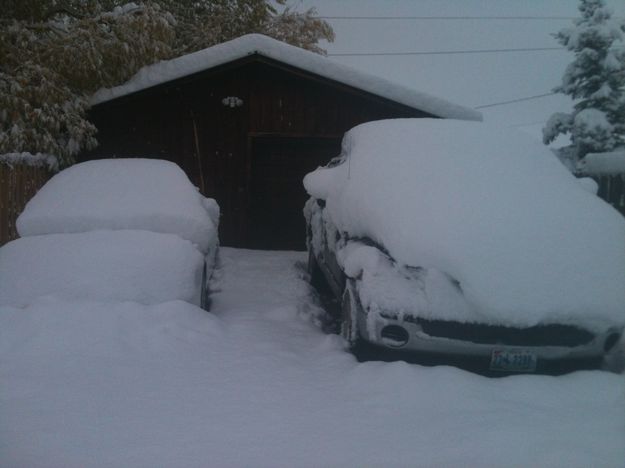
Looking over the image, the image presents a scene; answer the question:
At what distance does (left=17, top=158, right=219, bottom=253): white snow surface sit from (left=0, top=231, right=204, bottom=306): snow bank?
0.48ft

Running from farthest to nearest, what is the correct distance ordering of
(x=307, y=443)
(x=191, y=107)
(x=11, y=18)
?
(x=191, y=107) → (x=11, y=18) → (x=307, y=443)

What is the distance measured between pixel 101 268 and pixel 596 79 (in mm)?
15427

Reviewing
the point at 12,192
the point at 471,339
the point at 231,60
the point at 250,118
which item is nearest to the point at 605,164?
the point at 250,118

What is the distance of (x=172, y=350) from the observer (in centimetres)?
342

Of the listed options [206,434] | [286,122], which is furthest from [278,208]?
[206,434]

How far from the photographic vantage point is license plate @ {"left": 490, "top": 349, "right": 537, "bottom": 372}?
3277 millimetres

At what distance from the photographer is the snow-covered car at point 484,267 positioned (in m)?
3.24

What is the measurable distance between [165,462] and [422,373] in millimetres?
1613

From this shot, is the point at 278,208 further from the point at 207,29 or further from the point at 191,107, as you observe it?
the point at 207,29

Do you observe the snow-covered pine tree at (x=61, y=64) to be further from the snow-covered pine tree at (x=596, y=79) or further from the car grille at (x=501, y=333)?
the snow-covered pine tree at (x=596, y=79)

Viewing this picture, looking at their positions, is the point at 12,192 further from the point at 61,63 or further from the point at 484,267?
the point at 484,267

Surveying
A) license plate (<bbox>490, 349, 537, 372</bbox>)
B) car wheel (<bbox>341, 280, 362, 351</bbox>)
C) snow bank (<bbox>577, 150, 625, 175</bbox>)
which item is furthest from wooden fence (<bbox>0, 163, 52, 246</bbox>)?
snow bank (<bbox>577, 150, 625, 175</bbox>)

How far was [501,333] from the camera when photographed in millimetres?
3258

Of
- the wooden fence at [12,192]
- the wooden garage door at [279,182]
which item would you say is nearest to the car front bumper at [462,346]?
the wooden fence at [12,192]
